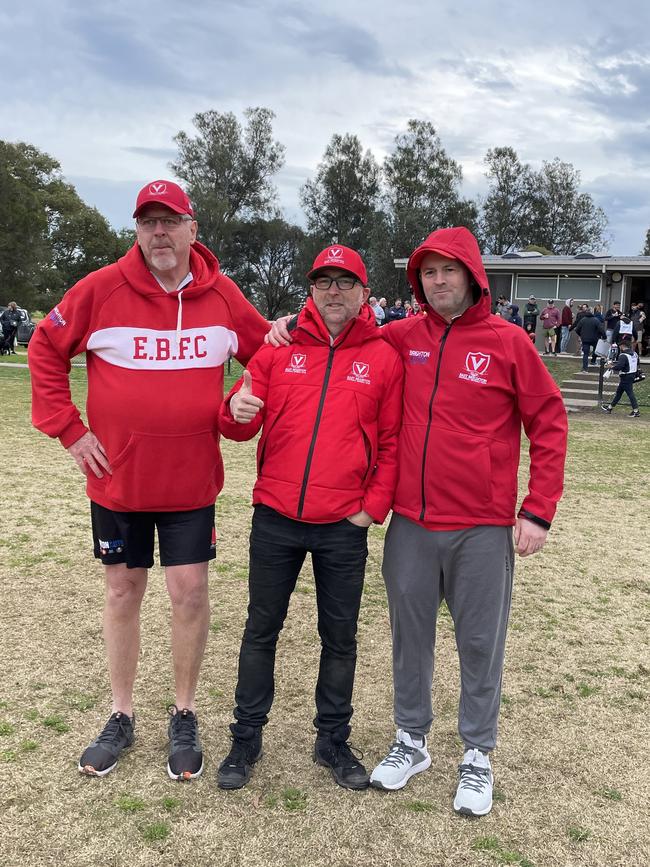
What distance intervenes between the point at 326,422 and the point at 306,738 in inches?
55.1

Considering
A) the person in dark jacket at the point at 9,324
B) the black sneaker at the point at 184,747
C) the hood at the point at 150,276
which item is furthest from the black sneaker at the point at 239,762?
the person in dark jacket at the point at 9,324

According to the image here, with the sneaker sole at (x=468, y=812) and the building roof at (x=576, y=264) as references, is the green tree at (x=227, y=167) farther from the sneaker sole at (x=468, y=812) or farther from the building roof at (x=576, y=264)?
the sneaker sole at (x=468, y=812)

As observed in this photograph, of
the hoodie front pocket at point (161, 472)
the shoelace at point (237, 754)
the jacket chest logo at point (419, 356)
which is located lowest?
the shoelace at point (237, 754)

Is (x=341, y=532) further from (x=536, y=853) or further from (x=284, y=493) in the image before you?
(x=536, y=853)

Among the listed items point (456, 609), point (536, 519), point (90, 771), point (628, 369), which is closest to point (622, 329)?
point (628, 369)

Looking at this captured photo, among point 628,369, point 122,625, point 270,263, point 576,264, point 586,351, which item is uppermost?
point 270,263

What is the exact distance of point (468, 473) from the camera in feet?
8.94

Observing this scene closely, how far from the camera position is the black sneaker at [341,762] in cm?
283

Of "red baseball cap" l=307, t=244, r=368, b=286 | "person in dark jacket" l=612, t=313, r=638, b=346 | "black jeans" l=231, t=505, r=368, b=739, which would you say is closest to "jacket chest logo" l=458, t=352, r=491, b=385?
"red baseball cap" l=307, t=244, r=368, b=286

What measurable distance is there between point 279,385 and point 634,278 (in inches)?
1043

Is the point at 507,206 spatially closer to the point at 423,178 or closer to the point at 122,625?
the point at 423,178

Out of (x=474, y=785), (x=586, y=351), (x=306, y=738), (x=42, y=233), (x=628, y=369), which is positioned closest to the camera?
(x=474, y=785)

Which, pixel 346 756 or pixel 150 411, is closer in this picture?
pixel 150 411

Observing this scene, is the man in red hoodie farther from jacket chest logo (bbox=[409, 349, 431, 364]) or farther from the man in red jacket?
jacket chest logo (bbox=[409, 349, 431, 364])
